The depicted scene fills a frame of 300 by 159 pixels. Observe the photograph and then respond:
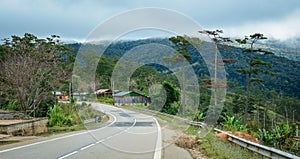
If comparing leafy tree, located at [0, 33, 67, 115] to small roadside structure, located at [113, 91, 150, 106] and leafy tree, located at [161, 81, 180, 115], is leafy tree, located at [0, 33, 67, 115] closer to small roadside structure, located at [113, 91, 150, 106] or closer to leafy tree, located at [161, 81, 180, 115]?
small roadside structure, located at [113, 91, 150, 106]

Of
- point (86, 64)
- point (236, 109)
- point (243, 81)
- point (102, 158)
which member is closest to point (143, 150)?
point (102, 158)

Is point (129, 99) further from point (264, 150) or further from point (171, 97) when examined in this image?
point (264, 150)

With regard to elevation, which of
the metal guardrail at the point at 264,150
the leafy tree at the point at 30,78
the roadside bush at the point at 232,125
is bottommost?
the roadside bush at the point at 232,125

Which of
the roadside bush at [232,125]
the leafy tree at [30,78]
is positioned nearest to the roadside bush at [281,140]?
the roadside bush at [232,125]

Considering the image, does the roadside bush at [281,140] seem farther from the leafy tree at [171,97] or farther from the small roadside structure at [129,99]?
the small roadside structure at [129,99]

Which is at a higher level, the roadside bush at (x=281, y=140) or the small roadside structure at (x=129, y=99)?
the small roadside structure at (x=129, y=99)

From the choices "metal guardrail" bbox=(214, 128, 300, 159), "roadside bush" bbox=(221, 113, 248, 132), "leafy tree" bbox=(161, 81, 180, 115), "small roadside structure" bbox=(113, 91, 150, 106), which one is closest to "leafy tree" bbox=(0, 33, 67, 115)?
"small roadside structure" bbox=(113, 91, 150, 106)

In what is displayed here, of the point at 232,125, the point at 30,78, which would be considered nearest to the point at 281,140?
the point at 232,125

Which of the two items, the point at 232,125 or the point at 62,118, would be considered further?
the point at 62,118

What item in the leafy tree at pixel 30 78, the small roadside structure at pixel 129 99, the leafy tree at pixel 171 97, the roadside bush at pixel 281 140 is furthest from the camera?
the small roadside structure at pixel 129 99

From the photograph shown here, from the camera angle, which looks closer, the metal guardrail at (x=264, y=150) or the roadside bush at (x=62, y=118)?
the metal guardrail at (x=264, y=150)

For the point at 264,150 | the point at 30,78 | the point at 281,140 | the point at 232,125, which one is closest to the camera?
the point at 264,150

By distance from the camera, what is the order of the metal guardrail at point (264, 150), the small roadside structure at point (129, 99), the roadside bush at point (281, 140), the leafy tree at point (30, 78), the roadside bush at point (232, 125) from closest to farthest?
the metal guardrail at point (264, 150)
the roadside bush at point (281, 140)
the roadside bush at point (232, 125)
the leafy tree at point (30, 78)
the small roadside structure at point (129, 99)

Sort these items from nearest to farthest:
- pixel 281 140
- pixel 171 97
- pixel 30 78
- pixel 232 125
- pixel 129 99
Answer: pixel 281 140 → pixel 232 125 → pixel 171 97 → pixel 30 78 → pixel 129 99
